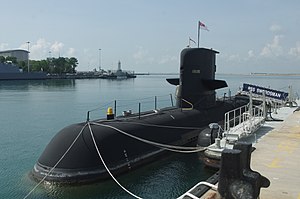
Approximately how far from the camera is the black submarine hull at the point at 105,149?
12188 millimetres

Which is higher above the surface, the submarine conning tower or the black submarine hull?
the submarine conning tower

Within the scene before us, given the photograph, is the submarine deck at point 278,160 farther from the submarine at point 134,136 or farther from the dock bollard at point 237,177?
the submarine at point 134,136

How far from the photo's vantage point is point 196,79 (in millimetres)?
20281

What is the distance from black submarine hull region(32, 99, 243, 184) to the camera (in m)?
12.2

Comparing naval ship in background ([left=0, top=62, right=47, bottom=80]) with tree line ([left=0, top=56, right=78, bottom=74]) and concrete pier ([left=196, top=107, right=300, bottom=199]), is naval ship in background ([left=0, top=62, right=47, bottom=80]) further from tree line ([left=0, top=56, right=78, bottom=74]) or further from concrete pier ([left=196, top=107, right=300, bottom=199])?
concrete pier ([left=196, top=107, right=300, bottom=199])

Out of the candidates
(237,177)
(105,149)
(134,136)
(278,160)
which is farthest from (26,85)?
(237,177)

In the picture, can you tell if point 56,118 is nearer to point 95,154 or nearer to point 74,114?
point 74,114

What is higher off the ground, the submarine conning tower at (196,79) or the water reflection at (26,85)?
the submarine conning tower at (196,79)

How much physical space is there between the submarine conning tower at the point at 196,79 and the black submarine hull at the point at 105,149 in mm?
3279

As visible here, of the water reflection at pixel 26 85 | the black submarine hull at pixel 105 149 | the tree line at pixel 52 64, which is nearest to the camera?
the black submarine hull at pixel 105 149

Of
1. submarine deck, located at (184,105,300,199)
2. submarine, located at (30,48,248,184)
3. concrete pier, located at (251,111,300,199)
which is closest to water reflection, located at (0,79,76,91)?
submarine, located at (30,48,248,184)

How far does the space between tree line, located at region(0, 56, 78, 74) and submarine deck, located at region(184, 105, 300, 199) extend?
15533 centimetres

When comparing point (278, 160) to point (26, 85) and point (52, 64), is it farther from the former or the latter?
point (52, 64)

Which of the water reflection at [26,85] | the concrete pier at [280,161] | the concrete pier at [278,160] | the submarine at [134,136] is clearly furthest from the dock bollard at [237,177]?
the water reflection at [26,85]
